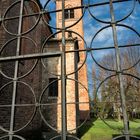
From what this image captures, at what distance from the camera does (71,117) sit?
33.2 feet

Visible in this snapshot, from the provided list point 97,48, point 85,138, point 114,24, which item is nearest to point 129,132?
point 97,48

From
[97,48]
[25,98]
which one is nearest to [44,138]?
[25,98]

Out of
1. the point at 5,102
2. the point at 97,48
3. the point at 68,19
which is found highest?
the point at 68,19

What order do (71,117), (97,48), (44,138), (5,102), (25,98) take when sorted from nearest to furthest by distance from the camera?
(97,48), (5,102), (25,98), (44,138), (71,117)

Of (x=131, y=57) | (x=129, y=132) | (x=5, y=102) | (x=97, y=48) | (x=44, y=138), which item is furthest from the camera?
(x=131, y=57)

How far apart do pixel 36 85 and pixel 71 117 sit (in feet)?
8.16

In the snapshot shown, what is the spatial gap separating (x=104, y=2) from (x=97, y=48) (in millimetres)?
492

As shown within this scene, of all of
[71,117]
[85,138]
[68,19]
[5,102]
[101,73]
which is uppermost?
[68,19]

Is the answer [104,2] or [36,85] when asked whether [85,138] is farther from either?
[104,2]

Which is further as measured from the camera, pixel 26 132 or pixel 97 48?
pixel 26 132

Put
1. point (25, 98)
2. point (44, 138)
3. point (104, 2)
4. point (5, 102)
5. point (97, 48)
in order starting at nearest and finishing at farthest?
1. point (97, 48)
2. point (104, 2)
3. point (5, 102)
4. point (25, 98)
5. point (44, 138)

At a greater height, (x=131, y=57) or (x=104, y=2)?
(x=131, y=57)

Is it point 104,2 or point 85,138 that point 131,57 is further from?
point 104,2

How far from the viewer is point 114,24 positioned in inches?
69.9
